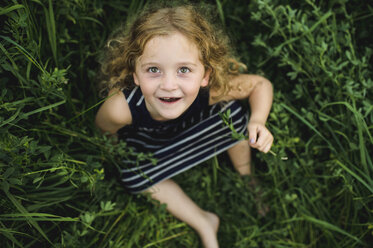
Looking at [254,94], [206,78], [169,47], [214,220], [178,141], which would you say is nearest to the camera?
[169,47]

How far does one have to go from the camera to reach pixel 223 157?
7.98 ft

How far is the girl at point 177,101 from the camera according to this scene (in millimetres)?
1532

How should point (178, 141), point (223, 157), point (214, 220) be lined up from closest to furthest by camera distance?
1. point (178, 141)
2. point (214, 220)
3. point (223, 157)

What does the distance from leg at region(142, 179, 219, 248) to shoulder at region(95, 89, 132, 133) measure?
0.52 m

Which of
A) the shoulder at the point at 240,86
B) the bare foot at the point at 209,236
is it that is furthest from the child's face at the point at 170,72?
the bare foot at the point at 209,236

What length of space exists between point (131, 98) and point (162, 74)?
350 millimetres

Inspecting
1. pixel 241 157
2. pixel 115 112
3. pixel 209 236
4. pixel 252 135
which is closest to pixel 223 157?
pixel 241 157

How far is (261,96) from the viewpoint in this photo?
6.23 feet

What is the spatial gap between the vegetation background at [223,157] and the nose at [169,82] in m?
0.38

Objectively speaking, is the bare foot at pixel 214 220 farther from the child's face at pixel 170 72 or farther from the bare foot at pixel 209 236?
the child's face at pixel 170 72

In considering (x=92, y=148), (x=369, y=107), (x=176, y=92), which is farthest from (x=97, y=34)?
(x=369, y=107)

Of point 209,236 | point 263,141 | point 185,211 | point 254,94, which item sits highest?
point 254,94

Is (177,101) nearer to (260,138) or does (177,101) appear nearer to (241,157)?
(260,138)

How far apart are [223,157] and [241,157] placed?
19 cm
